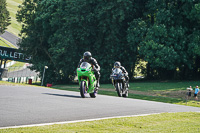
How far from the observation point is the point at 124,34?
43.4 metres

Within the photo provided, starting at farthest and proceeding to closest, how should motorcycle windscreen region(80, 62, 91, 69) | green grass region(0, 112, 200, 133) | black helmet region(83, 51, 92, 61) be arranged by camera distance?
A: 1. black helmet region(83, 51, 92, 61)
2. motorcycle windscreen region(80, 62, 91, 69)
3. green grass region(0, 112, 200, 133)

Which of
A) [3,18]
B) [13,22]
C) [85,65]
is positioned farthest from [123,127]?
[13,22]

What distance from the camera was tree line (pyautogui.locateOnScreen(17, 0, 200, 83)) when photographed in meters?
37.6

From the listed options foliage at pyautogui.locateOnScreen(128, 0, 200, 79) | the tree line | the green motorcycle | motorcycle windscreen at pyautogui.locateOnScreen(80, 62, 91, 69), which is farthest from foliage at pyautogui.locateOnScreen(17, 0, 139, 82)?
motorcycle windscreen at pyautogui.locateOnScreen(80, 62, 91, 69)

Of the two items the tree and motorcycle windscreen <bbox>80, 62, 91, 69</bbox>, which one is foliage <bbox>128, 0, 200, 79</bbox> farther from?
the tree

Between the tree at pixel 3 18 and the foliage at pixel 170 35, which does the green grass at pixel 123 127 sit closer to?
the foliage at pixel 170 35

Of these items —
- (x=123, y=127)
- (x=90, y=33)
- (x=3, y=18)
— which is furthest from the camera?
(x=3, y=18)

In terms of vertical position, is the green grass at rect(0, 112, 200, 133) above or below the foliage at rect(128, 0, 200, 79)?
below

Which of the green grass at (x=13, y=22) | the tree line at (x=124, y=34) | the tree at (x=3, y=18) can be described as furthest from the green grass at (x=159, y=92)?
the green grass at (x=13, y=22)

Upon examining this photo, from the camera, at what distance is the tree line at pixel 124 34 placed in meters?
37.6

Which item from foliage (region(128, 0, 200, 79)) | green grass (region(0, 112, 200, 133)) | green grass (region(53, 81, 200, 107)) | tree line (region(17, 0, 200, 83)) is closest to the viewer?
green grass (region(0, 112, 200, 133))

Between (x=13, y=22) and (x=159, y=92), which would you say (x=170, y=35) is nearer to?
(x=159, y=92)

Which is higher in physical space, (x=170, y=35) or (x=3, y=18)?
(x=3, y=18)

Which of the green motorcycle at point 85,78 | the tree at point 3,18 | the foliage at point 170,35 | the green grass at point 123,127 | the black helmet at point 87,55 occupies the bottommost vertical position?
the green grass at point 123,127
